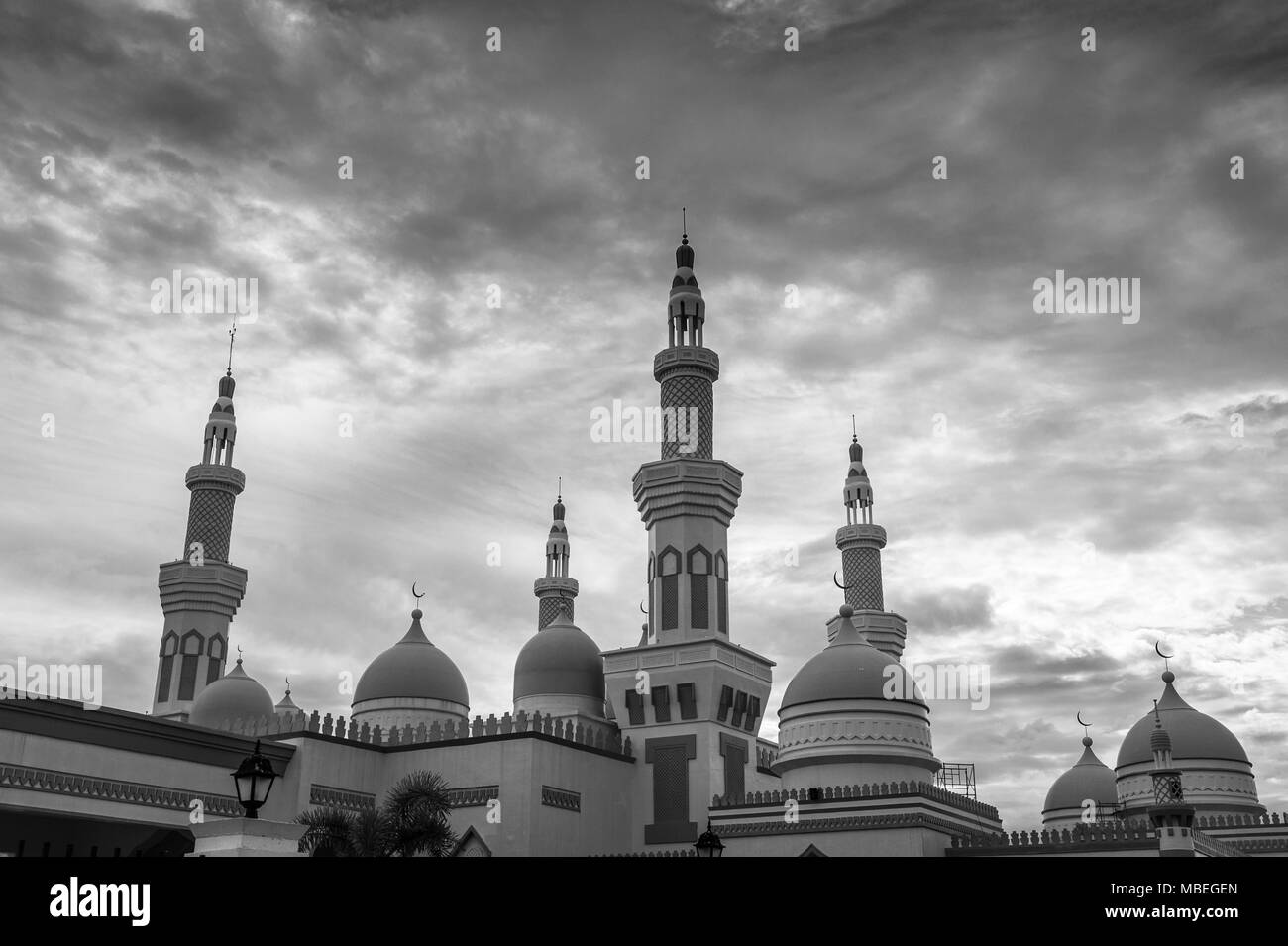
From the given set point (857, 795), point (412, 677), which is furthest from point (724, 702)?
point (412, 677)

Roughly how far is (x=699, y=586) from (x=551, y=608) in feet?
54.1

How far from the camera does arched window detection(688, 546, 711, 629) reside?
121 feet

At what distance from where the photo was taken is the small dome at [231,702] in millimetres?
36528

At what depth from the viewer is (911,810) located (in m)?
30.3

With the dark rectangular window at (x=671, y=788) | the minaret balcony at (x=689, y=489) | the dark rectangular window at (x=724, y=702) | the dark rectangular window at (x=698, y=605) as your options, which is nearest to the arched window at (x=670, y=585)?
the dark rectangular window at (x=698, y=605)

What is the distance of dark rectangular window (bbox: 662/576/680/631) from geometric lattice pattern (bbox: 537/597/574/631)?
1526 cm

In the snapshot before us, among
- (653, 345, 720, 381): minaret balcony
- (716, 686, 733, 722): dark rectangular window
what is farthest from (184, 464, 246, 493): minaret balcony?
(716, 686, 733, 722): dark rectangular window

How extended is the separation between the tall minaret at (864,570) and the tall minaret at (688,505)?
36.9 ft

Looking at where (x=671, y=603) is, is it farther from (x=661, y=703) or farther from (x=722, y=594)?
(x=661, y=703)

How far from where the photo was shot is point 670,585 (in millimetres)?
37562

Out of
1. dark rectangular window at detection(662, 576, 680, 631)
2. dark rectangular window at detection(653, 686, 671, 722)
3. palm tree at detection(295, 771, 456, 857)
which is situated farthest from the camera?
dark rectangular window at detection(662, 576, 680, 631)

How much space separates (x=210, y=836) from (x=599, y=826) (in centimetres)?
1995

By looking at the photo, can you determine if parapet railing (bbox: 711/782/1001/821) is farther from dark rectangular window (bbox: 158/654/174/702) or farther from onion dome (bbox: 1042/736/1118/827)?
dark rectangular window (bbox: 158/654/174/702)
